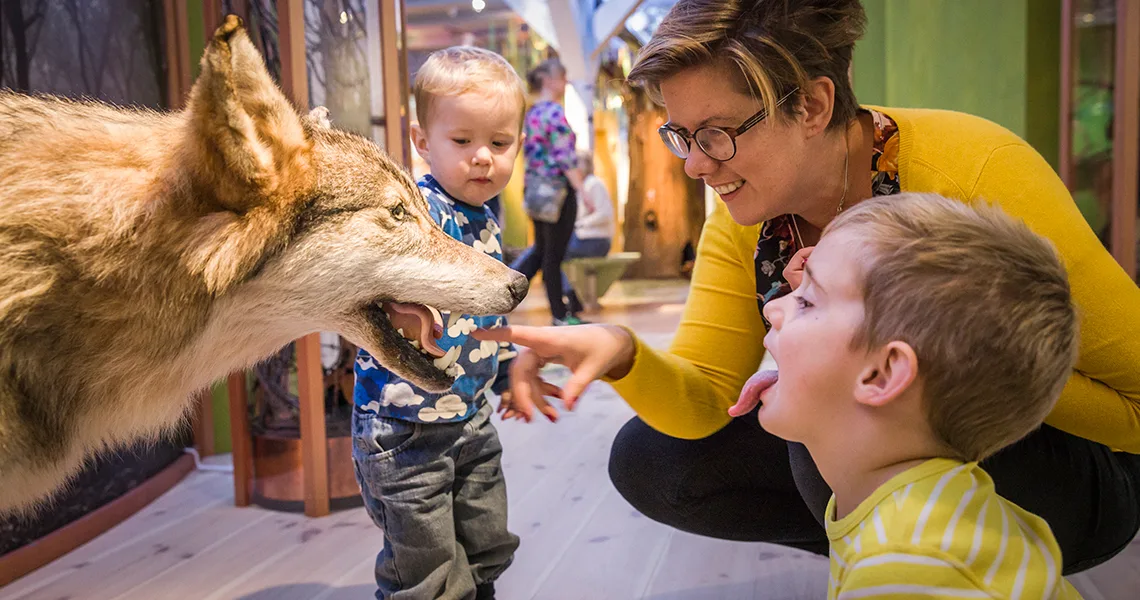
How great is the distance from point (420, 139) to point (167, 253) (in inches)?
34.5

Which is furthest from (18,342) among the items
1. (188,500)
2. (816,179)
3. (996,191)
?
(188,500)

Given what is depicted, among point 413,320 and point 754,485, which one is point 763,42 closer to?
point 413,320

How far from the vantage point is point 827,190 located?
4.93 feet

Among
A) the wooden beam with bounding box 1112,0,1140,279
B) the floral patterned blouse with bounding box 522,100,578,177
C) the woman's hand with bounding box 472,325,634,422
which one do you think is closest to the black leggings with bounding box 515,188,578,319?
the floral patterned blouse with bounding box 522,100,578,177

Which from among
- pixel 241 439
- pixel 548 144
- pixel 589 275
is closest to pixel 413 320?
pixel 241 439

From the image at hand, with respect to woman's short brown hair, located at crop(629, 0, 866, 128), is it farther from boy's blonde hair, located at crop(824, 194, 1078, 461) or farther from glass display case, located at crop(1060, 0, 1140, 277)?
glass display case, located at crop(1060, 0, 1140, 277)

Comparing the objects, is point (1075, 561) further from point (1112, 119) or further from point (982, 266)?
point (1112, 119)

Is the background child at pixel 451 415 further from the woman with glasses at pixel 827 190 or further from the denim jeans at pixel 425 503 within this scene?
the woman with glasses at pixel 827 190

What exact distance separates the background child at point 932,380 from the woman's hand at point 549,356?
0.36 metres

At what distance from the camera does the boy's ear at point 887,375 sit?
3.16 ft

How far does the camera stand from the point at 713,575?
2010 mm

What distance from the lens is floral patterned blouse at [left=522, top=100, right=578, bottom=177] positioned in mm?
5500

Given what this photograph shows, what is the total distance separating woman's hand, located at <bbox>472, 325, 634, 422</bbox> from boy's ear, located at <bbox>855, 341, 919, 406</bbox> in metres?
0.42

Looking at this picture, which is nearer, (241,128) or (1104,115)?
(241,128)
